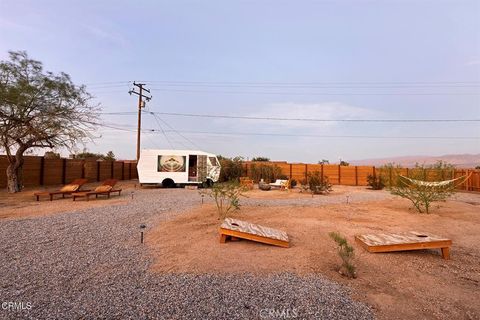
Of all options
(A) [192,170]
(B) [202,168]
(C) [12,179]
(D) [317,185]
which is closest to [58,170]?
(C) [12,179]

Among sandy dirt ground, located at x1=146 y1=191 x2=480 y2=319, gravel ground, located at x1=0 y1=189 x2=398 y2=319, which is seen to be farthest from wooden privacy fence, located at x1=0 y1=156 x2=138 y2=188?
sandy dirt ground, located at x1=146 y1=191 x2=480 y2=319

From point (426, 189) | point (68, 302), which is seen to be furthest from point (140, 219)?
point (426, 189)

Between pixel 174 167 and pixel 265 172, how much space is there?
7.38m

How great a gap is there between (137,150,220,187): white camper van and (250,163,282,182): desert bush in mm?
5111

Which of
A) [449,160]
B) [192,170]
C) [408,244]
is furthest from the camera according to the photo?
[449,160]

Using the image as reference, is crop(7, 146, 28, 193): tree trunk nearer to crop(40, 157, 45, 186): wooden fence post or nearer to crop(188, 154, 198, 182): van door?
crop(40, 157, 45, 186): wooden fence post

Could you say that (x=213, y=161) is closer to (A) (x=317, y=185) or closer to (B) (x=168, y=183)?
(B) (x=168, y=183)

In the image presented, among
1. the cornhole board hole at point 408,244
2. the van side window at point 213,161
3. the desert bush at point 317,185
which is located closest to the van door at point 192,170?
the van side window at point 213,161

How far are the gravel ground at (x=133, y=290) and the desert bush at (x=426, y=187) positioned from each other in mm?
6779

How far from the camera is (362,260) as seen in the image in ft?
14.2

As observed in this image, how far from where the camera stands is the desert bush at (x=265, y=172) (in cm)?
2087

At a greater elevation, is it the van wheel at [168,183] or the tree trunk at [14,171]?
the tree trunk at [14,171]

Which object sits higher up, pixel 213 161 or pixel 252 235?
pixel 213 161

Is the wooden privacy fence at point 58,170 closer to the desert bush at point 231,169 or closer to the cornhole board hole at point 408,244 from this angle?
the desert bush at point 231,169
